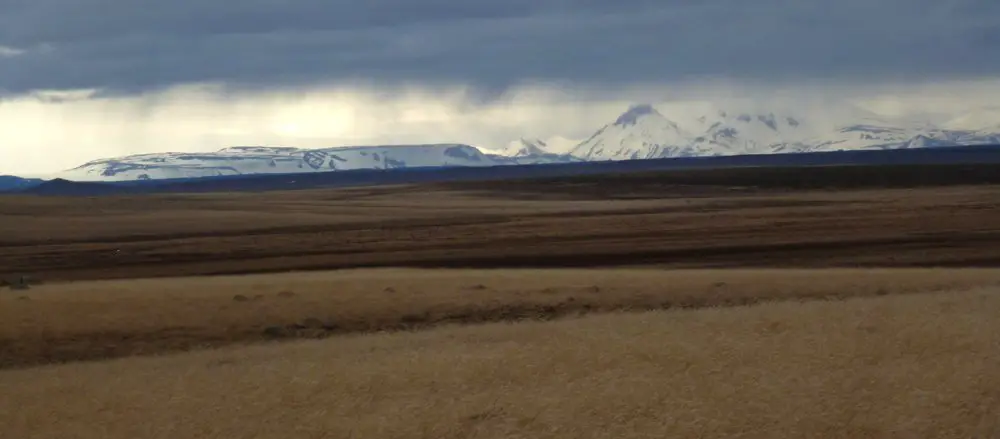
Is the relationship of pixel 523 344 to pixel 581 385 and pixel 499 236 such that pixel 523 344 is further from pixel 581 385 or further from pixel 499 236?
pixel 499 236

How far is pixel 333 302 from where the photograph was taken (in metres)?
28.1

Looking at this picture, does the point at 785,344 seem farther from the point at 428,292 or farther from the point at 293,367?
the point at 428,292

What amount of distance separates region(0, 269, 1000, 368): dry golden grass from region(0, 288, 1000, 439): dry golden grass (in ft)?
7.11

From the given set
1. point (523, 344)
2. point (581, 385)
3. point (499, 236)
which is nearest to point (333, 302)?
point (523, 344)

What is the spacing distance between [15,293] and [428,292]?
36.2ft

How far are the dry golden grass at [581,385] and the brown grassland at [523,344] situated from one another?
5 cm

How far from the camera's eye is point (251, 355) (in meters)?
21.9

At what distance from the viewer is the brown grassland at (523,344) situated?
15.3 m

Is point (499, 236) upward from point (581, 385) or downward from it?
downward

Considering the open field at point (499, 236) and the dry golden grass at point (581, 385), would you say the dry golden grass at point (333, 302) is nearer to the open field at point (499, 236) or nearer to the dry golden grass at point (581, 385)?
the dry golden grass at point (581, 385)

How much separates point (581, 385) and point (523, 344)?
3.83m

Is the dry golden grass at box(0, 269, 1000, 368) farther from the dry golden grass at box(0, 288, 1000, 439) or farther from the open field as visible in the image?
the open field

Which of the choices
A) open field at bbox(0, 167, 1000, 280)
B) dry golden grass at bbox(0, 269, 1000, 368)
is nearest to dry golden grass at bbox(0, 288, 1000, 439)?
dry golden grass at bbox(0, 269, 1000, 368)

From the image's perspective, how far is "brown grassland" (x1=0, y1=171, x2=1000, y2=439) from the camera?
15.3 meters
